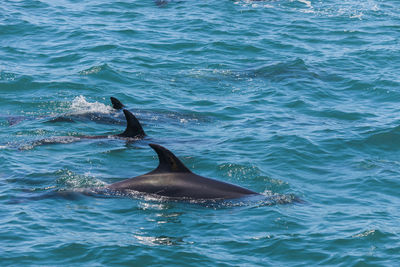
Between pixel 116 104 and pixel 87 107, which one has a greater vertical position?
pixel 116 104

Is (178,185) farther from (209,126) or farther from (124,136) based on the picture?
(209,126)

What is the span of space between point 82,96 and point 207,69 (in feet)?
15.2

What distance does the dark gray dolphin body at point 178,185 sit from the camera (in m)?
13.7

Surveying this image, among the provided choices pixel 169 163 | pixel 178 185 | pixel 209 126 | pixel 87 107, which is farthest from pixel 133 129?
pixel 178 185

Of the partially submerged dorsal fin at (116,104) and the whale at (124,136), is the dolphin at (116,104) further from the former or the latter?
the whale at (124,136)

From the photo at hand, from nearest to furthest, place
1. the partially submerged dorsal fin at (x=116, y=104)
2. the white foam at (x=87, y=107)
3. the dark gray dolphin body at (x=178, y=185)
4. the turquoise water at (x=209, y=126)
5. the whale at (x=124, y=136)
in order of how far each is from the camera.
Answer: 1. the turquoise water at (x=209, y=126)
2. the dark gray dolphin body at (x=178, y=185)
3. the whale at (x=124, y=136)
4. the partially submerged dorsal fin at (x=116, y=104)
5. the white foam at (x=87, y=107)

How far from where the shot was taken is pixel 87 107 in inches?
791

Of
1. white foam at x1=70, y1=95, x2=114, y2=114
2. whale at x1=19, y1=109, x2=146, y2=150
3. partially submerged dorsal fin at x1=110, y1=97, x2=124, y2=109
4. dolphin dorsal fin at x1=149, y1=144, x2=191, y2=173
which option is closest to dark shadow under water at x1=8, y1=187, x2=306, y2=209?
dolphin dorsal fin at x1=149, y1=144, x2=191, y2=173

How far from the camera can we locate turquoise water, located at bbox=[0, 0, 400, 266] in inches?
481

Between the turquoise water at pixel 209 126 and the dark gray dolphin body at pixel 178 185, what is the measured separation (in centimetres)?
27

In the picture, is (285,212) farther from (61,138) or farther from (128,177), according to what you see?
→ (61,138)

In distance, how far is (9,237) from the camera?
1215cm

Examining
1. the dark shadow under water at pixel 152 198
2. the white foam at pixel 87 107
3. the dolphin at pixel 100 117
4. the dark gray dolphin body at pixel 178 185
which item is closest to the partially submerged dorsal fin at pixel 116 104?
the dolphin at pixel 100 117

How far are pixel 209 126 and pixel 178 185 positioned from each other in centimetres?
546
